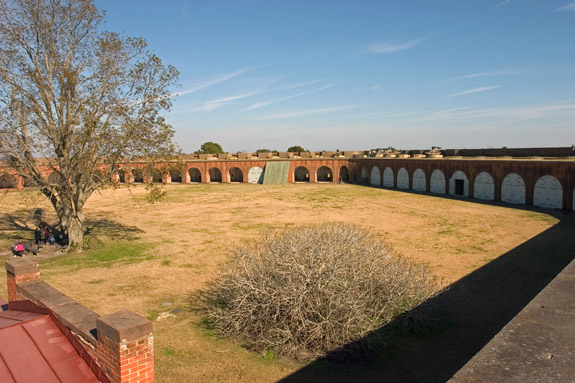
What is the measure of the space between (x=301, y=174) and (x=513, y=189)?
26.1 meters

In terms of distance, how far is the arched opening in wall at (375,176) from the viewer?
40.3 metres

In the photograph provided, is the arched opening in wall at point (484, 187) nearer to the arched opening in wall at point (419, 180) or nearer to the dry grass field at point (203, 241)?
the dry grass field at point (203, 241)

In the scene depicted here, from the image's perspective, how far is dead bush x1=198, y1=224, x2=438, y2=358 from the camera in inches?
300

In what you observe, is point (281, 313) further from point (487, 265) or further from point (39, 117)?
point (39, 117)

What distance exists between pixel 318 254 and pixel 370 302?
4.86 feet

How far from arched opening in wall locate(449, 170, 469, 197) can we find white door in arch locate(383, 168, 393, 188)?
7.49m

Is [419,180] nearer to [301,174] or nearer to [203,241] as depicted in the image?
[301,174]

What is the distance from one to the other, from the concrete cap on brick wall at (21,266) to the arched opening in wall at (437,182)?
3009cm

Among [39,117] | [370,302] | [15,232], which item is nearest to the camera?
[370,302]

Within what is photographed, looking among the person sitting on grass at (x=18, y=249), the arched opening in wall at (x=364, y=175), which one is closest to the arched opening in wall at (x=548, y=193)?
the arched opening in wall at (x=364, y=175)

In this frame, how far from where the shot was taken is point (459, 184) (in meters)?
30.7

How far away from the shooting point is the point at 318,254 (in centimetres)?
804

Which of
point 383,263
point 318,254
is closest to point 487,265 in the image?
point 383,263

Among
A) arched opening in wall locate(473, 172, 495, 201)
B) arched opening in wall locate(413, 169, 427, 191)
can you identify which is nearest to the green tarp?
arched opening in wall locate(413, 169, 427, 191)
